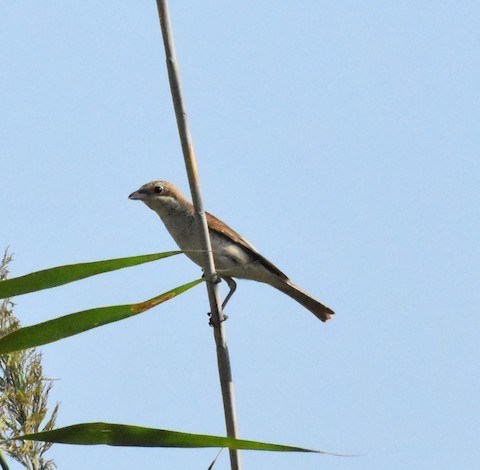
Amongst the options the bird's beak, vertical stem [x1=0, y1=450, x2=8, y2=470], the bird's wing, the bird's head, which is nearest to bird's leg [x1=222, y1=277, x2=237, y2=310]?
the bird's wing

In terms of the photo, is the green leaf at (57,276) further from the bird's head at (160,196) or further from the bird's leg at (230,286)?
the bird's leg at (230,286)

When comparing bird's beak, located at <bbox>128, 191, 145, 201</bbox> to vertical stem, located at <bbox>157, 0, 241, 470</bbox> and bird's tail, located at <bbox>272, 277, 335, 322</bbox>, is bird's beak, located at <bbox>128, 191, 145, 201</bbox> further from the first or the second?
vertical stem, located at <bbox>157, 0, 241, 470</bbox>

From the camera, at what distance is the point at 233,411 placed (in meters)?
2.31

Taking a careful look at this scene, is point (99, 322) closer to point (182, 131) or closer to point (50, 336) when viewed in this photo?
point (50, 336)

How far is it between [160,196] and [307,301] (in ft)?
4.51

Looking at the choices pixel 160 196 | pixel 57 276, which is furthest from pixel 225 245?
pixel 57 276

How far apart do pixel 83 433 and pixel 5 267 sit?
0.59 meters

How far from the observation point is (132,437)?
6.54 ft

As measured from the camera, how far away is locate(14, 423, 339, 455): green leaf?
1.97m

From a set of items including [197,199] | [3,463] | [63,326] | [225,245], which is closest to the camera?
[3,463]

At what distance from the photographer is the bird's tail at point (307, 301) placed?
281 inches

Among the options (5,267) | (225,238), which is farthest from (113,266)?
(225,238)

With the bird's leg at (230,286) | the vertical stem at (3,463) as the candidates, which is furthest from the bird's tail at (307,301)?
the vertical stem at (3,463)

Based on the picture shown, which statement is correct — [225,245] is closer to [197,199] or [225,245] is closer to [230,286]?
[230,286]
